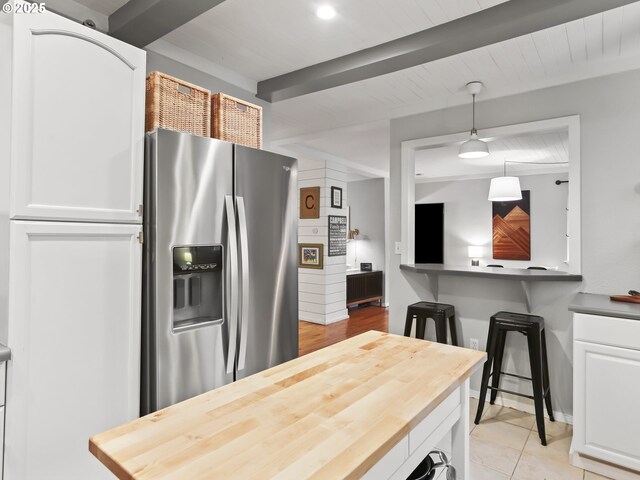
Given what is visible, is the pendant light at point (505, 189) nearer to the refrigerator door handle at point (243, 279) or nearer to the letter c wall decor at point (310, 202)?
the letter c wall decor at point (310, 202)

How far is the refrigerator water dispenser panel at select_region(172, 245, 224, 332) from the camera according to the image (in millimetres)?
1860

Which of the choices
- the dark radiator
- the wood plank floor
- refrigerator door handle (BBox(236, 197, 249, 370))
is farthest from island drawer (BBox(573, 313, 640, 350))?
the dark radiator

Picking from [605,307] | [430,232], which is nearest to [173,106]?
[605,307]

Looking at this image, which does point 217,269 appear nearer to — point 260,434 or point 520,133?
point 260,434

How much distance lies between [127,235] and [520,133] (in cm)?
293

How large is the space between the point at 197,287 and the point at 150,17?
55.8 inches

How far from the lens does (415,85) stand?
3.20m

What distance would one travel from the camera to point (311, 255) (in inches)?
238

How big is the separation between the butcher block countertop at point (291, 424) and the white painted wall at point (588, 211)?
2.00m

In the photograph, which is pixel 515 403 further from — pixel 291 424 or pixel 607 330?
pixel 291 424

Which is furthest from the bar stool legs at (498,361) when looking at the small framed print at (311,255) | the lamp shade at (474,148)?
the small framed print at (311,255)

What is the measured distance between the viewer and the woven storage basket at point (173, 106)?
1960mm

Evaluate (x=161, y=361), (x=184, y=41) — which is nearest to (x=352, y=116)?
(x=184, y=41)

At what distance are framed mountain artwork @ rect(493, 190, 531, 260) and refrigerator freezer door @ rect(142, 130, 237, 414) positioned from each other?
635 cm
